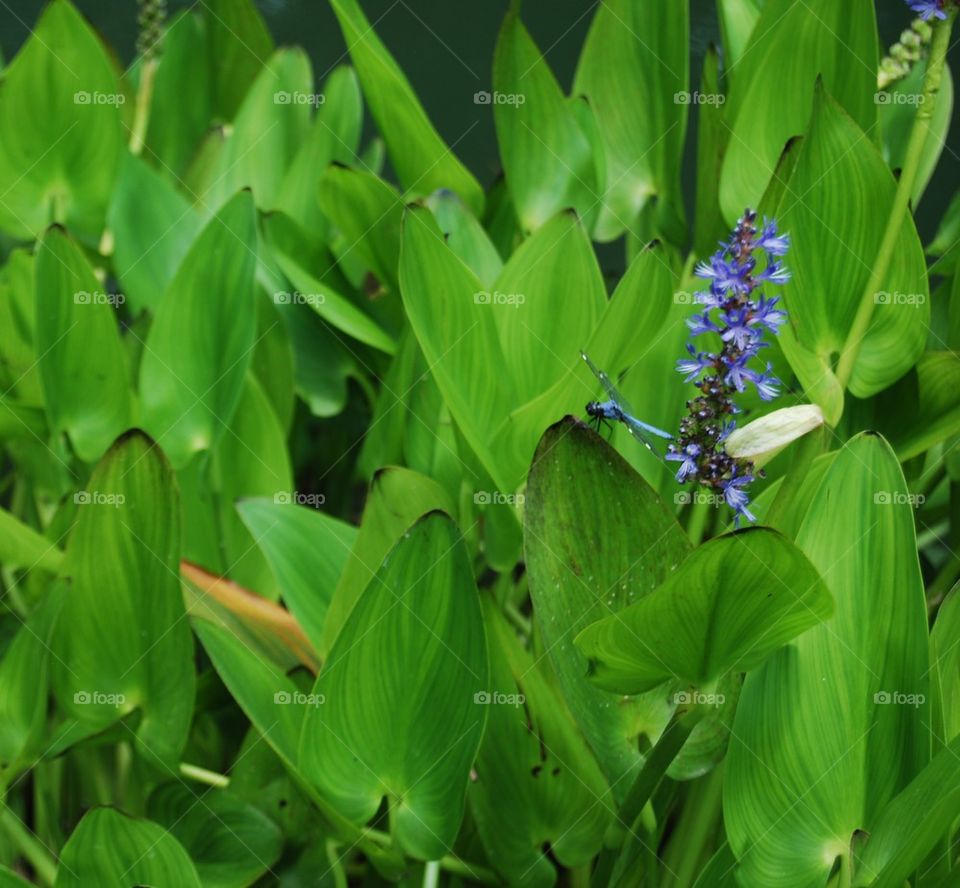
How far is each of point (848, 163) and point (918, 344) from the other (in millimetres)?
126

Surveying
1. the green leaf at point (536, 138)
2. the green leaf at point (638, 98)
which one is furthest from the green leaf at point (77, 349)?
the green leaf at point (638, 98)

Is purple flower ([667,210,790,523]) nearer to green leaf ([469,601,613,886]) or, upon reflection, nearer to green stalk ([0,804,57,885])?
green leaf ([469,601,613,886])

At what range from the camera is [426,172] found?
103cm

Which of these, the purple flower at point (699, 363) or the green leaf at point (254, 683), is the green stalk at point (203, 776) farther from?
the purple flower at point (699, 363)

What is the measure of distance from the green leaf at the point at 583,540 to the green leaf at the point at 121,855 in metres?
0.25

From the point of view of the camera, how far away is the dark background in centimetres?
172

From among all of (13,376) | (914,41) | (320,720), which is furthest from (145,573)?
(914,41)

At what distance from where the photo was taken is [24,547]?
32.4 inches

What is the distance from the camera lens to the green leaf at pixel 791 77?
0.86 metres

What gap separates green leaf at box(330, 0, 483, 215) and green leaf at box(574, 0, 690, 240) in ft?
0.45

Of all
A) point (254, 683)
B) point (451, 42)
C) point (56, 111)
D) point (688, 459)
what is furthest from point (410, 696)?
point (451, 42)

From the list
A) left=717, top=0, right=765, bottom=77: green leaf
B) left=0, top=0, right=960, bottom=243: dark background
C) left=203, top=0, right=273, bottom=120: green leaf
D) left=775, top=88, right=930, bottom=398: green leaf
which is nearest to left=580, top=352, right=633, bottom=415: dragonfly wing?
left=775, top=88, right=930, bottom=398: green leaf

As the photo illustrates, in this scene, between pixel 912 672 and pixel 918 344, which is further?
pixel 918 344

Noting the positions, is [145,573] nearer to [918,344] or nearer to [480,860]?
[480,860]
